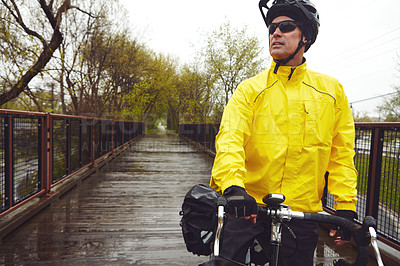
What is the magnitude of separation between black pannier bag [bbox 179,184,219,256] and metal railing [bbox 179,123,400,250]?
2.43 meters

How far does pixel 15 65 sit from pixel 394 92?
27025 mm

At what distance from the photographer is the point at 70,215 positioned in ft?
14.1

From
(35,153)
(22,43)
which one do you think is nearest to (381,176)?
(35,153)

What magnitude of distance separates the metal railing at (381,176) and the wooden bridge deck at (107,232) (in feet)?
1.88

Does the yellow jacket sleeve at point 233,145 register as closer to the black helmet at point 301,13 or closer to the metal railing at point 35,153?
the black helmet at point 301,13

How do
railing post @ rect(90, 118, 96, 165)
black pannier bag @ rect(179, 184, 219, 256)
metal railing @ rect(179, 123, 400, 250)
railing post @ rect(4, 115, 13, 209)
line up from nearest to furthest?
1. black pannier bag @ rect(179, 184, 219, 256)
2. metal railing @ rect(179, 123, 400, 250)
3. railing post @ rect(4, 115, 13, 209)
4. railing post @ rect(90, 118, 96, 165)

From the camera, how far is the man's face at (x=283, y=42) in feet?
5.31

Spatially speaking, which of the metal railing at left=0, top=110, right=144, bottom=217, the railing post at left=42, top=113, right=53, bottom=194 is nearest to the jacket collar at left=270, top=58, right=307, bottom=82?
the metal railing at left=0, top=110, right=144, bottom=217

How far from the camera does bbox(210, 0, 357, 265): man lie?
59.1 inches

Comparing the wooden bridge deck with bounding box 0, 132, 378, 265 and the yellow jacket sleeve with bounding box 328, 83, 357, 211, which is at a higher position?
the yellow jacket sleeve with bounding box 328, 83, 357, 211

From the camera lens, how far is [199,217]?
125cm

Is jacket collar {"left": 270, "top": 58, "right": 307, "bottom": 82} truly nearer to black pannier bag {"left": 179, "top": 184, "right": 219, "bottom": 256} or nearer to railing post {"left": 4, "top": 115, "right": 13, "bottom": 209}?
black pannier bag {"left": 179, "top": 184, "right": 219, "bottom": 256}

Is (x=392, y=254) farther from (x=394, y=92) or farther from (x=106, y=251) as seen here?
(x=394, y=92)

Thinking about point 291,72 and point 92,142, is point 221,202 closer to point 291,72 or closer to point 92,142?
point 291,72
